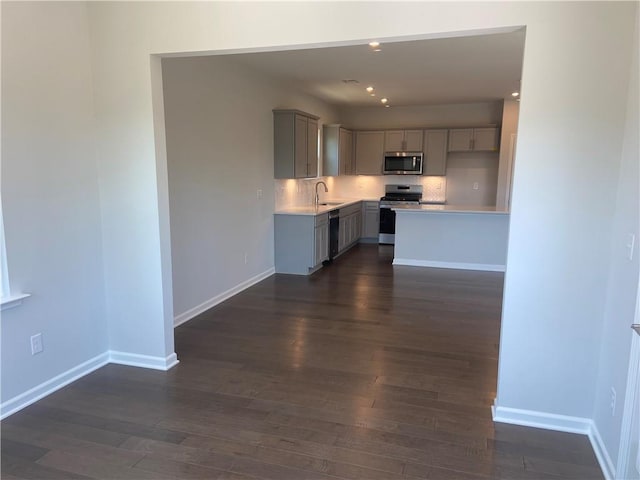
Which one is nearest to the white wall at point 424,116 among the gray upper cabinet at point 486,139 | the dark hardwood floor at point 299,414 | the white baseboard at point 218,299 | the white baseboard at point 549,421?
the gray upper cabinet at point 486,139

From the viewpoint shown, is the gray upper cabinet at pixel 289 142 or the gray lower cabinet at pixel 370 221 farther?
the gray lower cabinet at pixel 370 221

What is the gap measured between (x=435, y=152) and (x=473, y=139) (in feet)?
2.31

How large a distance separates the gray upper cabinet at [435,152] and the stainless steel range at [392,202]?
0.54 metres

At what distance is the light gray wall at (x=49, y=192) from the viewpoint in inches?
100

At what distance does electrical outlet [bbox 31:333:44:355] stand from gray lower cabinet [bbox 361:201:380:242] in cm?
654

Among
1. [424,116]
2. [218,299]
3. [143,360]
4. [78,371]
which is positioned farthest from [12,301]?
[424,116]

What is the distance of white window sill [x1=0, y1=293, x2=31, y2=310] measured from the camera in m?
2.51

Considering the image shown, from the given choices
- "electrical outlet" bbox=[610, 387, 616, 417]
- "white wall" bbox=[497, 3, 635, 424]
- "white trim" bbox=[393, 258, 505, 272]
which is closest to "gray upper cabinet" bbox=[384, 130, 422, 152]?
"white trim" bbox=[393, 258, 505, 272]

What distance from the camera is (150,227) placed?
310cm

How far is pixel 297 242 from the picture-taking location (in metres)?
6.11

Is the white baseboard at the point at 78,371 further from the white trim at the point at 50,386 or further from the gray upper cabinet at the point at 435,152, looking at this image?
the gray upper cabinet at the point at 435,152

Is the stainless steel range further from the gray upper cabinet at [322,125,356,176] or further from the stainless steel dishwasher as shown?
the stainless steel dishwasher

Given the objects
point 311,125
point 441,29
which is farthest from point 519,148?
point 311,125

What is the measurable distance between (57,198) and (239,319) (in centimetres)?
203
